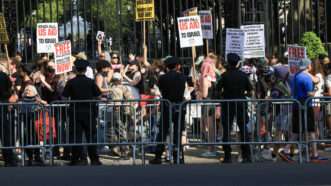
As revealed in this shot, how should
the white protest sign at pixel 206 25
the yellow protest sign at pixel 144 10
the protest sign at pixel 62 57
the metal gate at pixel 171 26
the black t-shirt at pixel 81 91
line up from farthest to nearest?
the metal gate at pixel 171 26
the white protest sign at pixel 206 25
the yellow protest sign at pixel 144 10
the protest sign at pixel 62 57
the black t-shirt at pixel 81 91

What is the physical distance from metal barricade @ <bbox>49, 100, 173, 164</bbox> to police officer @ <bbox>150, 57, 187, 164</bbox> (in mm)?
60

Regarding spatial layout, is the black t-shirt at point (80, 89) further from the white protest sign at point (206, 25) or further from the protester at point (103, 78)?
the white protest sign at point (206, 25)

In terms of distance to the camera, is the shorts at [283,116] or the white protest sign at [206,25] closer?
the shorts at [283,116]

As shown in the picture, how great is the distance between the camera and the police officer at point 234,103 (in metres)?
15.6

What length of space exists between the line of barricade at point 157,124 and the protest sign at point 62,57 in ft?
7.41

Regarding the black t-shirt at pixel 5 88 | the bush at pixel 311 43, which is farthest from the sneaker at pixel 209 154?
the bush at pixel 311 43

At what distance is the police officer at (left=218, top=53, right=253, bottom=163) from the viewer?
15.6 metres

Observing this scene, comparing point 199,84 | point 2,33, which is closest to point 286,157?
point 199,84

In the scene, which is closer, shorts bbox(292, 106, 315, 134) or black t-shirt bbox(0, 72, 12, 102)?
shorts bbox(292, 106, 315, 134)

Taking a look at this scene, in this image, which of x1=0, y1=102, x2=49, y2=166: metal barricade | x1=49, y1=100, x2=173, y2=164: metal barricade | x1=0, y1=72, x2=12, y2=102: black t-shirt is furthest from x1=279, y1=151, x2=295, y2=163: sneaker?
x1=0, y1=72, x2=12, y2=102: black t-shirt

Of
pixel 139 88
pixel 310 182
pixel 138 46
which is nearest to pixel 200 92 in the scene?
pixel 139 88

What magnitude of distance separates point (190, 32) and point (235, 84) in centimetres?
408

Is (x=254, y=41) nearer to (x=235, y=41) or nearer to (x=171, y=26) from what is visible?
(x=235, y=41)

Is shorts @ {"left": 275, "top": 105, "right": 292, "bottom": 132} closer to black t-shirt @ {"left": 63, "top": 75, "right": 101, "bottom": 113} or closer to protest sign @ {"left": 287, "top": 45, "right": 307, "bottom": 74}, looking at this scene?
protest sign @ {"left": 287, "top": 45, "right": 307, "bottom": 74}
